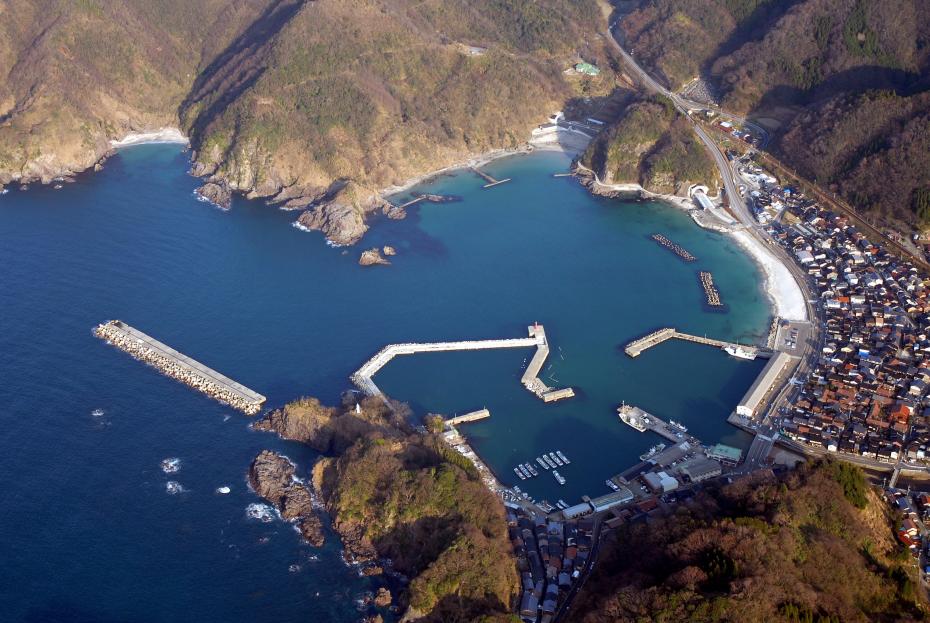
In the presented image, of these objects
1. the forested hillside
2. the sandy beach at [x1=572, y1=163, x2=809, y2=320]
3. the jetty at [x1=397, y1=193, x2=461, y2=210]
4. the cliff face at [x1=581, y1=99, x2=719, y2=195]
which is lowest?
the jetty at [x1=397, y1=193, x2=461, y2=210]

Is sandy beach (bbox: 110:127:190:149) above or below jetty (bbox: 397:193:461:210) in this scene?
below

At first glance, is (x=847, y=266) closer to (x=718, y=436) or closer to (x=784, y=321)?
(x=784, y=321)

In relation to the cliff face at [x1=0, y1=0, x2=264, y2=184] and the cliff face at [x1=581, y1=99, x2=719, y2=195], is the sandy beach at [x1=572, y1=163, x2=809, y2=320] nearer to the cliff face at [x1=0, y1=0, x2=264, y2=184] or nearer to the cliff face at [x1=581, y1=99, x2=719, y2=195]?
the cliff face at [x1=581, y1=99, x2=719, y2=195]

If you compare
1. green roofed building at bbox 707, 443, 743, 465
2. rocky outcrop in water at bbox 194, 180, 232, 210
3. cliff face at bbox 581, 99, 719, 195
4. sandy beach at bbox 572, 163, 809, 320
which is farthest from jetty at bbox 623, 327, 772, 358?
rocky outcrop in water at bbox 194, 180, 232, 210

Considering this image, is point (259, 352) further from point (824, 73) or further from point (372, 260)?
point (824, 73)

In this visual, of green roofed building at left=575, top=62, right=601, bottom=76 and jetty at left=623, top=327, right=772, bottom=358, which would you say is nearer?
jetty at left=623, top=327, right=772, bottom=358

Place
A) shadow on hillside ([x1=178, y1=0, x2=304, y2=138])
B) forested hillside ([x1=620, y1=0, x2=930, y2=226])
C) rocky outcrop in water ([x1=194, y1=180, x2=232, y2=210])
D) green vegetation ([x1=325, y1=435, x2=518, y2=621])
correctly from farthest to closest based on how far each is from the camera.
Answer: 1. shadow on hillside ([x1=178, y1=0, x2=304, y2=138])
2. rocky outcrop in water ([x1=194, y1=180, x2=232, y2=210])
3. forested hillside ([x1=620, y1=0, x2=930, y2=226])
4. green vegetation ([x1=325, y1=435, x2=518, y2=621])

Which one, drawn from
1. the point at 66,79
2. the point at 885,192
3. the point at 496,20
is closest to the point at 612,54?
the point at 496,20

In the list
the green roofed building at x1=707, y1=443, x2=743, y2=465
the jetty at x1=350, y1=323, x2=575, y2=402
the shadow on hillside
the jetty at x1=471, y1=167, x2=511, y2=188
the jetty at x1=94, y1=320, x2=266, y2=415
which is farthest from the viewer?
the shadow on hillside
